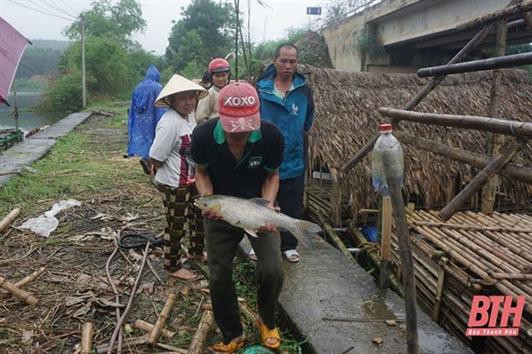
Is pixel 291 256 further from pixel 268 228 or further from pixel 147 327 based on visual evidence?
pixel 268 228

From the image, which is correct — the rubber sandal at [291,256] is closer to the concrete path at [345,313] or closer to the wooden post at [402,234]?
the concrete path at [345,313]

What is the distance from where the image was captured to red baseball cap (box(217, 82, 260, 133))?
8.21ft

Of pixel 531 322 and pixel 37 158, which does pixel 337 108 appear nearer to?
pixel 531 322

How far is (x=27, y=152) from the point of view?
952cm

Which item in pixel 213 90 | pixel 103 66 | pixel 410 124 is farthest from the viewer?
pixel 103 66

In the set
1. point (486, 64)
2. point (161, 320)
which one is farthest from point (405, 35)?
point (161, 320)

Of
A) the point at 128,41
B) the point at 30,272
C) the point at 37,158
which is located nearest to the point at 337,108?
the point at 30,272

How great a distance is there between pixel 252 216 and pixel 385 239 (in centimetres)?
154

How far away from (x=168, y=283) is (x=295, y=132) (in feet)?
6.39

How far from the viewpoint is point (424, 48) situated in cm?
1473

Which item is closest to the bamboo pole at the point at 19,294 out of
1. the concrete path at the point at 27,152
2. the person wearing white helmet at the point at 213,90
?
the person wearing white helmet at the point at 213,90

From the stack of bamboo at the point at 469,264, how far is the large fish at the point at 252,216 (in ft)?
6.38

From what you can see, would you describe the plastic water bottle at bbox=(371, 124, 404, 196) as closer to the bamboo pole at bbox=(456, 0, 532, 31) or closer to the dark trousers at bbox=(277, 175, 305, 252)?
the dark trousers at bbox=(277, 175, 305, 252)

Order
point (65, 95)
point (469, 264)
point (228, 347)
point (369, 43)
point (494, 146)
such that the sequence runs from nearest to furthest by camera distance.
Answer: point (228, 347) → point (469, 264) → point (494, 146) → point (369, 43) → point (65, 95)
